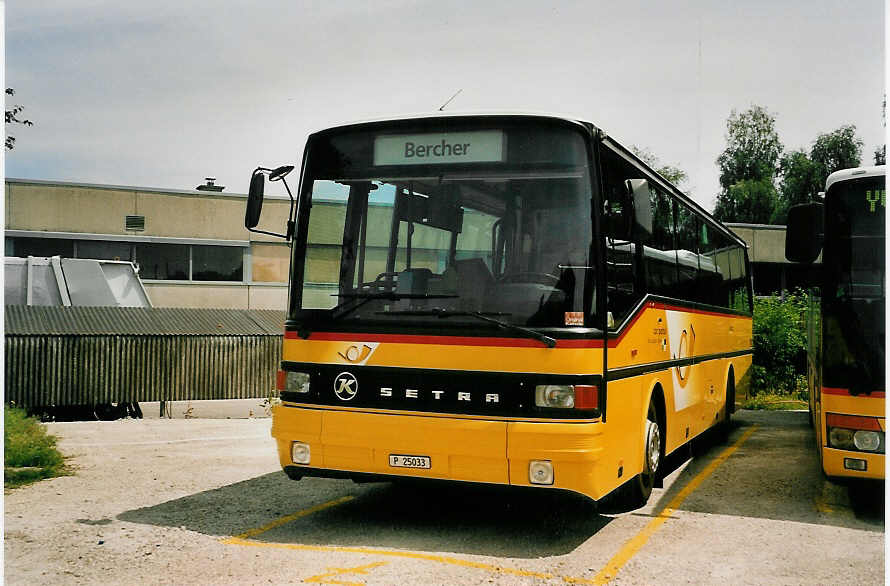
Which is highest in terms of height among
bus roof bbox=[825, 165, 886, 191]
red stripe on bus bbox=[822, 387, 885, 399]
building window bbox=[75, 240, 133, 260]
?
building window bbox=[75, 240, 133, 260]

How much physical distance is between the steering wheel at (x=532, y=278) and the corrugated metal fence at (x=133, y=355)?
1715 cm

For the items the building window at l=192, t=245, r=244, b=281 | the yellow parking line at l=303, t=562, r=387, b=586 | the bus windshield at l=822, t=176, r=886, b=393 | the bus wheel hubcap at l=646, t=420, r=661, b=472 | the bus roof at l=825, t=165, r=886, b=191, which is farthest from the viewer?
the building window at l=192, t=245, r=244, b=281

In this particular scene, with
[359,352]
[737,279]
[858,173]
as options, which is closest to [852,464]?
[858,173]

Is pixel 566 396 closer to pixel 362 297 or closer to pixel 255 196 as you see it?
pixel 362 297

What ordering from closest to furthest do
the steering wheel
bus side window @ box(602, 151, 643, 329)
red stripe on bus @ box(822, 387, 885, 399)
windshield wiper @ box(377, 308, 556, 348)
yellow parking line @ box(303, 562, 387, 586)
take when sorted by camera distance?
yellow parking line @ box(303, 562, 387, 586) < windshield wiper @ box(377, 308, 556, 348) < the steering wheel < bus side window @ box(602, 151, 643, 329) < red stripe on bus @ box(822, 387, 885, 399)

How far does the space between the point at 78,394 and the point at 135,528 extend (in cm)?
1542

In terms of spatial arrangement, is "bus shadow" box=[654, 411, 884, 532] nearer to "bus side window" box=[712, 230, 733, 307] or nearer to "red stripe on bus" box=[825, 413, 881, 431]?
"red stripe on bus" box=[825, 413, 881, 431]

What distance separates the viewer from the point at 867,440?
7695mm

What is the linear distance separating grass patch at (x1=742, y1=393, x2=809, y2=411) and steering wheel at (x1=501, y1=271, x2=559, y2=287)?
49.0 ft

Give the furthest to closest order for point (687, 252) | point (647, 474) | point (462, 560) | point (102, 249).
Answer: point (102, 249) < point (687, 252) < point (647, 474) < point (462, 560)

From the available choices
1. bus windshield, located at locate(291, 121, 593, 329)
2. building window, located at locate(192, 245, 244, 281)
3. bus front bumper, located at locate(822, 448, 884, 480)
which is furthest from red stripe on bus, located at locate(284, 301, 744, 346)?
building window, located at locate(192, 245, 244, 281)

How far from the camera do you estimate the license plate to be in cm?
699

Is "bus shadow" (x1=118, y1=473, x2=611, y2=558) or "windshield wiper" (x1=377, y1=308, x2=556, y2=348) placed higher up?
"windshield wiper" (x1=377, y1=308, x2=556, y2=348)

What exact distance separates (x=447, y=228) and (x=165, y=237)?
2891cm
